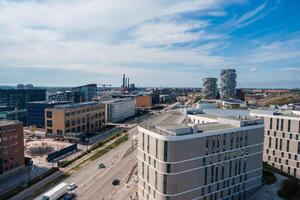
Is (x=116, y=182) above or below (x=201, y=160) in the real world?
below

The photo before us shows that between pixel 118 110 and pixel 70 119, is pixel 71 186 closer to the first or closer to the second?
pixel 70 119

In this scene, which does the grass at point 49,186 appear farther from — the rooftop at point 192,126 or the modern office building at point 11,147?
the rooftop at point 192,126

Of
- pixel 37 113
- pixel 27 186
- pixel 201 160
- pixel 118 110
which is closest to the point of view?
pixel 201 160

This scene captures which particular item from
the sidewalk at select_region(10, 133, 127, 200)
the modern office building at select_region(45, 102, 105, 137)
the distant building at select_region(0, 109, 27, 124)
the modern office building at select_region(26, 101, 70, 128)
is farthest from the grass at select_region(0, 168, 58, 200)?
the distant building at select_region(0, 109, 27, 124)

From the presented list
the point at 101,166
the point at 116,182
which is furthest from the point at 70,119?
the point at 116,182

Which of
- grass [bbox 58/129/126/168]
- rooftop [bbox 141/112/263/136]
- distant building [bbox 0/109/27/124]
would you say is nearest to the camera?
rooftop [bbox 141/112/263/136]

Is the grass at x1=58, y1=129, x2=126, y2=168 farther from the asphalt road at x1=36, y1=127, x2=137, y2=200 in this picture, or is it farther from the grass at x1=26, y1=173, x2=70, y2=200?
the grass at x1=26, y1=173, x2=70, y2=200
